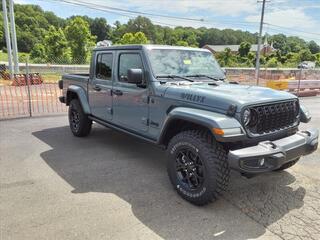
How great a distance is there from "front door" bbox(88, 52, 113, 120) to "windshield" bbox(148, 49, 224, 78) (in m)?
1.13

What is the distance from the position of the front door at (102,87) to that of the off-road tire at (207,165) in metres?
2.06

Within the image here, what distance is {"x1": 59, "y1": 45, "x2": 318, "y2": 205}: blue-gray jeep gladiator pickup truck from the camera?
10.9ft

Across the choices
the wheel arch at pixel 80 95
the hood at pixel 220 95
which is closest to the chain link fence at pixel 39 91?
the wheel arch at pixel 80 95

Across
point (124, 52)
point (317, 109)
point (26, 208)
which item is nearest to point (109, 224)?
point (26, 208)

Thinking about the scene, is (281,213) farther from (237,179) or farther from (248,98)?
(248,98)

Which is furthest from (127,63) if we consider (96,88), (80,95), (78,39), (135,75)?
(78,39)

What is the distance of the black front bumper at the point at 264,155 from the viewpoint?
3.11 meters

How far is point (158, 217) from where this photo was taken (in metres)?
3.34

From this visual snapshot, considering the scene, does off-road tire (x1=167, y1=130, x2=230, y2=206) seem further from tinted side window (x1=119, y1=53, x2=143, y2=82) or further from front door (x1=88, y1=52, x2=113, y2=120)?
front door (x1=88, y1=52, x2=113, y2=120)

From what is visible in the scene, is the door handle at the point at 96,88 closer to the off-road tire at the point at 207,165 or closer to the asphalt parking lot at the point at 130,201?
the asphalt parking lot at the point at 130,201

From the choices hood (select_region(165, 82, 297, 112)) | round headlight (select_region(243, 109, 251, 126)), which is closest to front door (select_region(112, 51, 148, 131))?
hood (select_region(165, 82, 297, 112))

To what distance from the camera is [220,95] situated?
3564 millimetres

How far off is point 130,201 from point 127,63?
2.25 meters

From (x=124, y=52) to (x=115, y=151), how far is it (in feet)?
6.15
